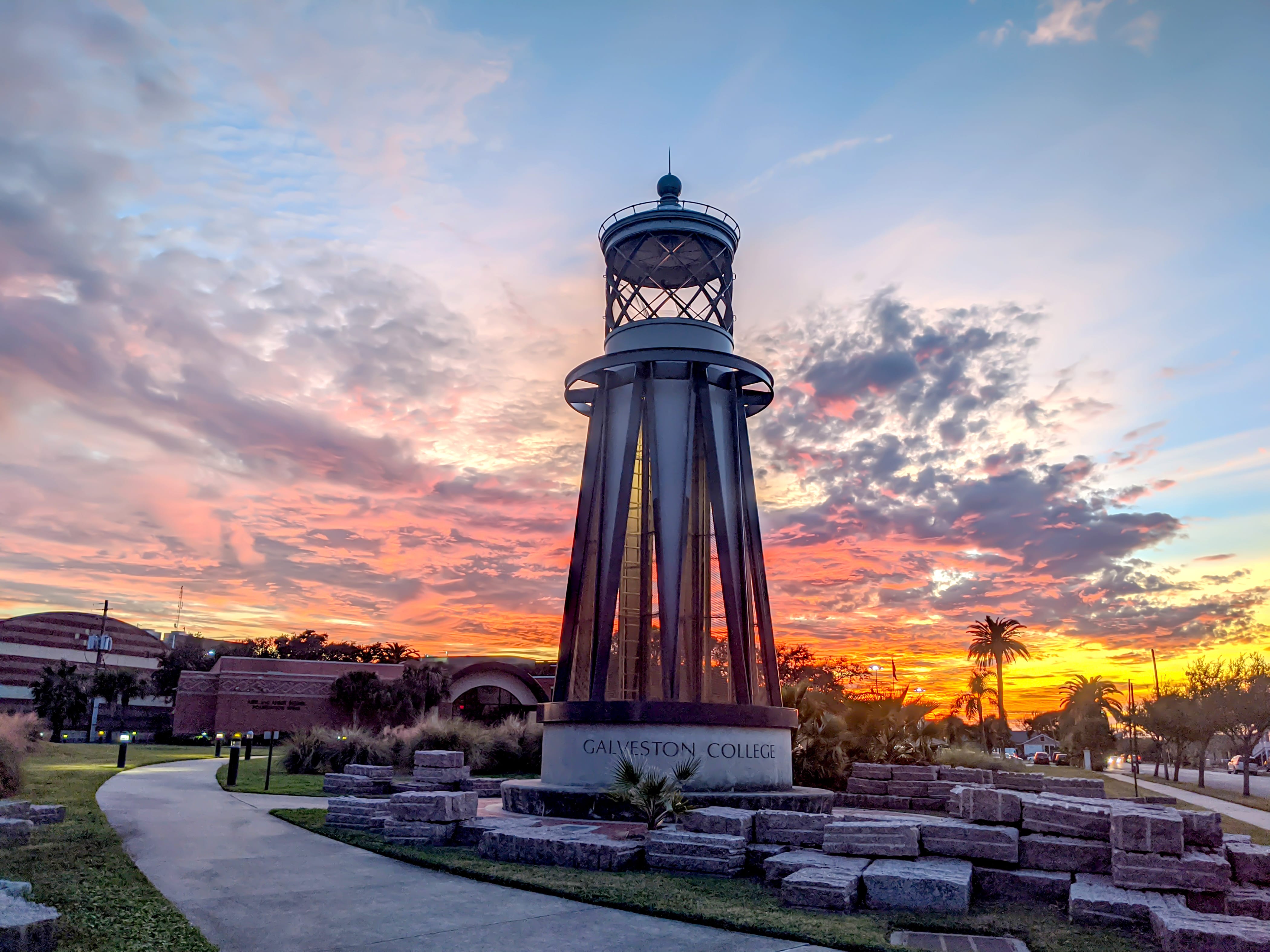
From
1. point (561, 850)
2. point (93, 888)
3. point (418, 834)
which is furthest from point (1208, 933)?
point (93, 888)

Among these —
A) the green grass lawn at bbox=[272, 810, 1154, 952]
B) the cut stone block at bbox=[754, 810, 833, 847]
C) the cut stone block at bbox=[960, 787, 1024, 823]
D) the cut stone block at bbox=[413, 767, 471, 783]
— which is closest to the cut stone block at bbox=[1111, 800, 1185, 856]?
the green grass lawn at bbox=[272, 810, 1154, 952]

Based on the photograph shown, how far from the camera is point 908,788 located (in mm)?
20516

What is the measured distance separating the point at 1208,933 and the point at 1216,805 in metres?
37.1

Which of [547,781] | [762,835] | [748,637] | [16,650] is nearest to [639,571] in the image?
[748,637]

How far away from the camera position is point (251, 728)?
58.6 m

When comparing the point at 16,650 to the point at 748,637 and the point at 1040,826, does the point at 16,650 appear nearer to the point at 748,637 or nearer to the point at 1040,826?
the point at 748,637

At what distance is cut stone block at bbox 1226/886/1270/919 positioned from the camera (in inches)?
369

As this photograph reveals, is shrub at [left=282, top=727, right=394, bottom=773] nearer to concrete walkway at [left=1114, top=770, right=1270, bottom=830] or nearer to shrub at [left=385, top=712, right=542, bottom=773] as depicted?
shrub at [left=385, top=712, right=542, bottom=773]

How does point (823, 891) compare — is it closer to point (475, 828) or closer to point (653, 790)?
point (653, 790)

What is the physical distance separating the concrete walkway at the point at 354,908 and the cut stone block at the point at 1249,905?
533 cm

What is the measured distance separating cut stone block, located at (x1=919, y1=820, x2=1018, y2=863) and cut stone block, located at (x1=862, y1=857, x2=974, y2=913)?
703 mm

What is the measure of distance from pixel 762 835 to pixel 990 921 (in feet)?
12.6

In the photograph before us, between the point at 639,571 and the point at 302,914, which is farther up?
the point at 639,571

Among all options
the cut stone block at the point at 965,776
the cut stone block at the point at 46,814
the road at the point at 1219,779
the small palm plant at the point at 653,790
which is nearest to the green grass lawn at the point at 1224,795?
the road at the point at 1219,779
